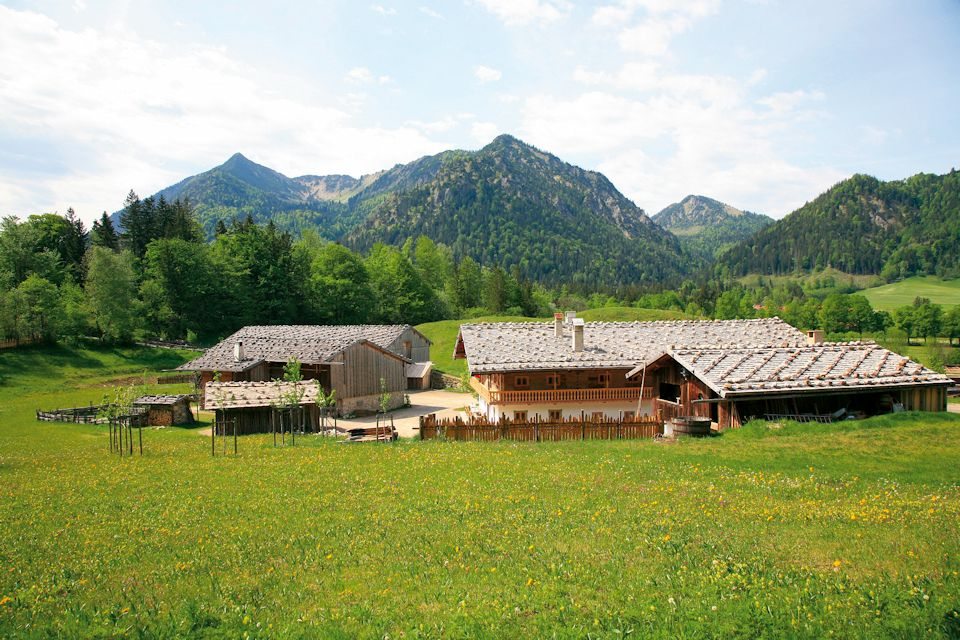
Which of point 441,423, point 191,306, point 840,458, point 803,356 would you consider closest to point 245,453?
point 441,423

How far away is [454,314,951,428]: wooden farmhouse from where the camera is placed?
28406mm

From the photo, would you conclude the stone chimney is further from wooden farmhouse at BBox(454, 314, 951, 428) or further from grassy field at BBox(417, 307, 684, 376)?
grassy field at BBox(417, 307, 684, 376)

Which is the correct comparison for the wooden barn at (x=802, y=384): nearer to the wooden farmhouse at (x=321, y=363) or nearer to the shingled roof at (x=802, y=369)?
the shingled roof at (x=802, y=369)

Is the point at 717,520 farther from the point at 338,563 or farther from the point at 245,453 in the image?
the point at 245,453

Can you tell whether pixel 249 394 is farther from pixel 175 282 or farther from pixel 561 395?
pixel 175 282

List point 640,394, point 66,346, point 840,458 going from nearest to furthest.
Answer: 1. point 840,458
2. point 640,394
3. point 66,346

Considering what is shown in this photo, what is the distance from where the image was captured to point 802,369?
2944 cm

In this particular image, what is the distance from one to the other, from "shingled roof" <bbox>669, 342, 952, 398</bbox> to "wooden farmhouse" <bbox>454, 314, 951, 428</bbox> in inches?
2.0

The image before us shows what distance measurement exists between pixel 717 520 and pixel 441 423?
1834 cm

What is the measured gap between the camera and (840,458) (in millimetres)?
19406

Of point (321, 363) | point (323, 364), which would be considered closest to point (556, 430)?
point (321, 363)

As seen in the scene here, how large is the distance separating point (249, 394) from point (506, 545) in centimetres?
3092

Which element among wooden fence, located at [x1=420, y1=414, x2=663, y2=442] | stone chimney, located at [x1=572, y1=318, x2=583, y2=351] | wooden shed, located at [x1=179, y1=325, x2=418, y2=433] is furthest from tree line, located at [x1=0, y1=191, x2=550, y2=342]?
wooden fence, located at [x1=420, y1=414, x2=663, y2=442]

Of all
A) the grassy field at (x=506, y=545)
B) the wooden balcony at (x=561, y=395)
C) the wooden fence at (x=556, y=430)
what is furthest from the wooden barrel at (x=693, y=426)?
the wooden balcony at (x=561, y=395)
